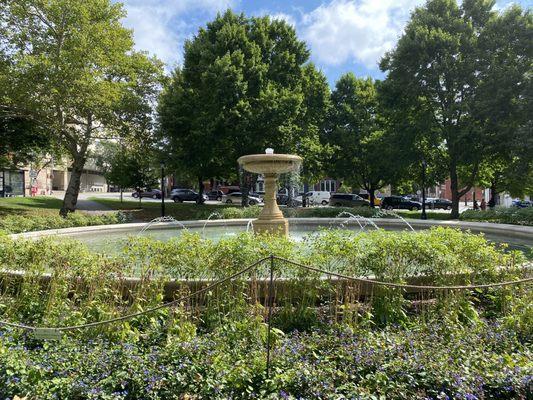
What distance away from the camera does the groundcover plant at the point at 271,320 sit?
3.18 metres

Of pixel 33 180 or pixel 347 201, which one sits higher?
pixel 33 180

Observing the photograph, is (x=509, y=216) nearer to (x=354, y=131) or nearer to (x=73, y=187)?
(x=354, y=131)

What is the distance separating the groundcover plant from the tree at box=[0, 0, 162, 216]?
14.9 meters

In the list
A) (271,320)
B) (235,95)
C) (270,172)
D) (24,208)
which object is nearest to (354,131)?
(235,95)

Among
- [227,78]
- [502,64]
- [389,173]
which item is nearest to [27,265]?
[227,78]

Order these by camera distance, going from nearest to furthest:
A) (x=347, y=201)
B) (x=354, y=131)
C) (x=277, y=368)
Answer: (x=277, y=368)
(x=354, y=131)
(x=347, y=201)

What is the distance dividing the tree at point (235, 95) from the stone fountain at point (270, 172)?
14669 mm

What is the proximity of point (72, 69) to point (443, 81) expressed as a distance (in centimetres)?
2228

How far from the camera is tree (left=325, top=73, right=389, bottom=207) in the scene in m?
35.2

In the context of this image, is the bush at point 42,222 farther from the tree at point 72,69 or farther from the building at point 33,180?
the building at point 33,180

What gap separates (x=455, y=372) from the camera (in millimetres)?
3207

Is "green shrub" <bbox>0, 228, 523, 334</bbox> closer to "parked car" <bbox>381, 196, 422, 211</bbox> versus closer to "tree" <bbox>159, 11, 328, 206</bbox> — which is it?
"tree" <bbox>159, 11, 328, 206</bbox>

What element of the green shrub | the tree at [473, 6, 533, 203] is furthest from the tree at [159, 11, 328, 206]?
the green shrub

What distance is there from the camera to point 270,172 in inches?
426
